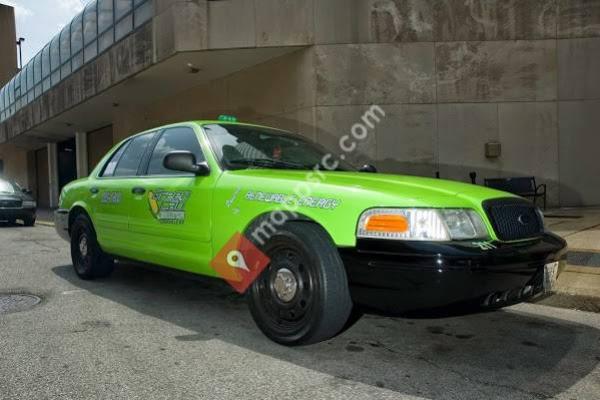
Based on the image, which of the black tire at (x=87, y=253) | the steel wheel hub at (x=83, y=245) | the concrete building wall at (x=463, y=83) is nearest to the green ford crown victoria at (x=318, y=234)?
the black tire at (x=87, y=253)

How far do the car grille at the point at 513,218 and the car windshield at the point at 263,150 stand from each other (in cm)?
163

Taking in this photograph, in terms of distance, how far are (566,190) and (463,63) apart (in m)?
3.61

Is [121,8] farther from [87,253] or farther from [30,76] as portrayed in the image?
[87,253]

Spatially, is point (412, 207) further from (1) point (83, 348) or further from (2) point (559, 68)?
(2) point (559, 68)

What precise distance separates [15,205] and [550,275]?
15.1 meters

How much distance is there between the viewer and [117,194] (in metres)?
5.29

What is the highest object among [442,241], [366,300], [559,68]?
[559,68]

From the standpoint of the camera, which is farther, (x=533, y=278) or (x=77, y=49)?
(x=77, y=49)

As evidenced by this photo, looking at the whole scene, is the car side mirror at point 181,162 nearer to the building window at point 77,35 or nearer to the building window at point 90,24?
the building window at point 90,24

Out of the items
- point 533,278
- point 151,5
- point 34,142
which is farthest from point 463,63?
point 34,142

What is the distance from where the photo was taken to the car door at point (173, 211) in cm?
419

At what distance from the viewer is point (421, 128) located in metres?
12.2

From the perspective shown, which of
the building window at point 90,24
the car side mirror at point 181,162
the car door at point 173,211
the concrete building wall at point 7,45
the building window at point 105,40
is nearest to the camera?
the car side mirror at point 181,162

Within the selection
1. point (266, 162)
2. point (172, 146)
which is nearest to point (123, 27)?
point (172, 146)
